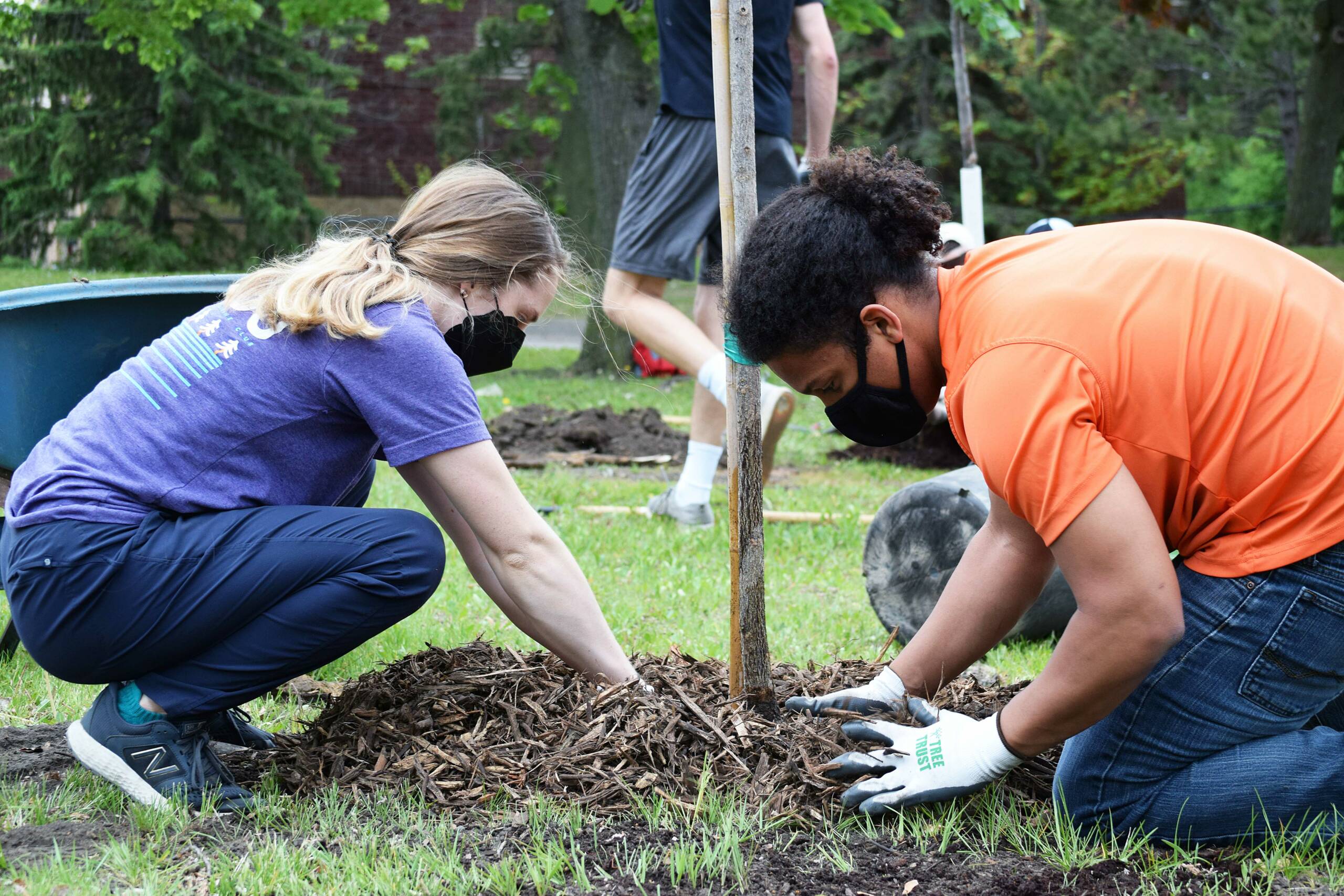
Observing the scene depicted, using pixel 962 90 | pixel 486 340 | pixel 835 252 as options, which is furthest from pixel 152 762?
pixel 962 90

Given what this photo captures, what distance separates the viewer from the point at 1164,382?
2.00m

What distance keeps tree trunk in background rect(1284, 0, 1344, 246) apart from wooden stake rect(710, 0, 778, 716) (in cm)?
1639

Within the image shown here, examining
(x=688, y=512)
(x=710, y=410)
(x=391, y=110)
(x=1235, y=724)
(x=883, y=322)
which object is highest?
(x=391, y=110)

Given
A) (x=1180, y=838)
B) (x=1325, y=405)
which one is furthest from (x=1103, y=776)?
(x=1325, y=405)

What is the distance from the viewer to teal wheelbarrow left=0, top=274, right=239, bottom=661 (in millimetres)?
3162

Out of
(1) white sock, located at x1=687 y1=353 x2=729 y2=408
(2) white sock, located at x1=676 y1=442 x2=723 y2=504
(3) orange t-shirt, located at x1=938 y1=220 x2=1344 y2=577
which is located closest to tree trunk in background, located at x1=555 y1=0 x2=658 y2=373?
(2) white sock, located at x1=676 y1=442 x2=723 y2=504

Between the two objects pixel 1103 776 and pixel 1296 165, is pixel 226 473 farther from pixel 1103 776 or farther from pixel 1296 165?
pixel 1296 165

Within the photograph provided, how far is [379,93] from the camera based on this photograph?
23328 mm

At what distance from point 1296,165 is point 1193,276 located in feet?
58.0

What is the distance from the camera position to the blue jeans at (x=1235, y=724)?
216 cm

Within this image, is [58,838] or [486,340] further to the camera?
[486,340]

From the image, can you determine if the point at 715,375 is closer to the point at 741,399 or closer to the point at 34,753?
the point at 741,399

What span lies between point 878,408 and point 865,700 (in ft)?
2.66

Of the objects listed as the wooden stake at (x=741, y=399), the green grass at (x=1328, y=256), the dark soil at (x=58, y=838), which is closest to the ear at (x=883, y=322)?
the wooden stake at (x=741, y=399)
